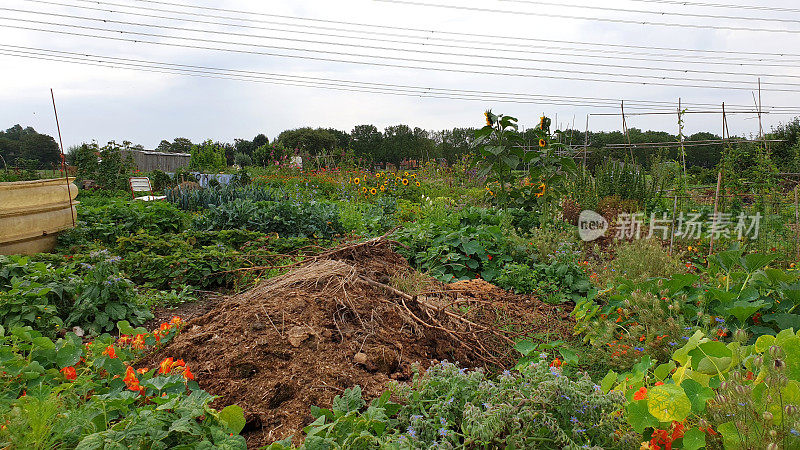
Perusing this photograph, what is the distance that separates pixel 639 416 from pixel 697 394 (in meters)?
0.17

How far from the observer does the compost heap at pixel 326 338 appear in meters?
1.98

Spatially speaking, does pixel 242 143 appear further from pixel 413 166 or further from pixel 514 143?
pixel 514 143

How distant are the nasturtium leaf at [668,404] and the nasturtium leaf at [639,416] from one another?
0.04 m

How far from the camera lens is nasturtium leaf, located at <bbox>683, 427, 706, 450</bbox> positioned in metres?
1.26

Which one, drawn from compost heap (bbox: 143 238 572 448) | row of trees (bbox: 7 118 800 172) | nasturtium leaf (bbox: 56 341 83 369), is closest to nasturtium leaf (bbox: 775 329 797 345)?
compost heap (bbox: 143 238 572 448)

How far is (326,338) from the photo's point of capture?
2.39 meters

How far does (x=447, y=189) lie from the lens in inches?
455

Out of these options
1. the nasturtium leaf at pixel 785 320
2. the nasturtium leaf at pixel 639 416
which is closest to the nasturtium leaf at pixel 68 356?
the nasturtium leaf at pixel 639 416

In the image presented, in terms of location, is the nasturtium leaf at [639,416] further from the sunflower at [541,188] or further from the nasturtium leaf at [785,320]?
the sunflower at [541,188]

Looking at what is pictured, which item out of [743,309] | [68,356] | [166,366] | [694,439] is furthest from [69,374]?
[743,309]

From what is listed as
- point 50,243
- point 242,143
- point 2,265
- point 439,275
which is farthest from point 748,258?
point 242,143

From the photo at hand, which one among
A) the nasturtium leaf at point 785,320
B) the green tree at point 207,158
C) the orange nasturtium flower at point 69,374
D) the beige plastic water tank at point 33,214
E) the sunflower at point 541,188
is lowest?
the nasturtium leaf at point 785,320

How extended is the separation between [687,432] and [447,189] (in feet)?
34.0

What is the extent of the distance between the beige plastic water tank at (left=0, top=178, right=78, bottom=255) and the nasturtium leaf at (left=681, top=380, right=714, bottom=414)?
603 centimetres
